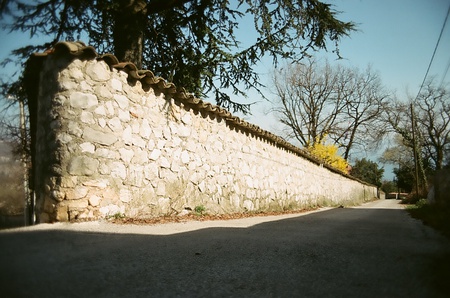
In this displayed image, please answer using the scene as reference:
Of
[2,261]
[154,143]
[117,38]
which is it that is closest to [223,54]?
[117,38]

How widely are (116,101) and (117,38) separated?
324 cm

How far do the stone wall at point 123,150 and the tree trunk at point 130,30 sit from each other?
2263mm

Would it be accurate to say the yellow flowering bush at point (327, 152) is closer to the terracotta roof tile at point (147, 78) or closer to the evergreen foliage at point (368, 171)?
the terracotta roof tile at point (147, 78)

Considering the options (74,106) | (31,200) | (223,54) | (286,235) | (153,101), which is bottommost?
(286,235)

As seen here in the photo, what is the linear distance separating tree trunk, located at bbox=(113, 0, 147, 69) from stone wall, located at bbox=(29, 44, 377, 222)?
7.42 ft

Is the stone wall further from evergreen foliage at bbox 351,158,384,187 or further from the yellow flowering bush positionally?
evergreen foliage at bbox 351,158,384,187

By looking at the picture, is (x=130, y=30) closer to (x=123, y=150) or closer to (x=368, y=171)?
(x=123, y=150)

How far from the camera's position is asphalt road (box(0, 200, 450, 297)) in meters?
1.55

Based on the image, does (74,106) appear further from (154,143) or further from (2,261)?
(2,261)

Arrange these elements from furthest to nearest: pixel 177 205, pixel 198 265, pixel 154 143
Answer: pixel 177 205 < pixel 154 143 < pixel 198 265

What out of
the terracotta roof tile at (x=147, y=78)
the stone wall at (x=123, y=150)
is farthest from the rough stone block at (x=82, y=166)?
the terracotta roof tile at (x=147, y=78)

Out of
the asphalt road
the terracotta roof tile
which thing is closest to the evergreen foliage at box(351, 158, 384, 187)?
the terracotta roof tile

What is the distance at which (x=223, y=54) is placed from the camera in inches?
270

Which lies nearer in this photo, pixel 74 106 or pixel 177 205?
pixel 74 106
